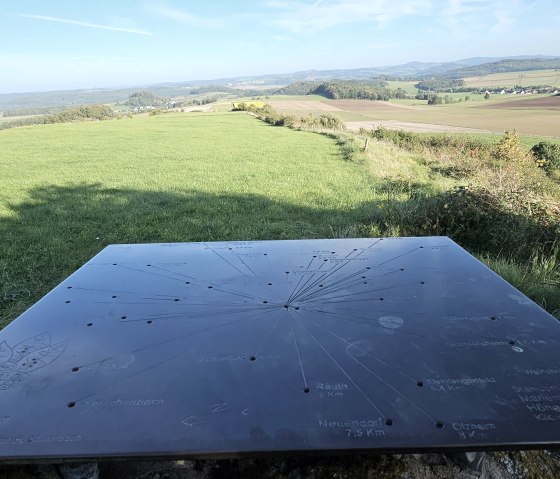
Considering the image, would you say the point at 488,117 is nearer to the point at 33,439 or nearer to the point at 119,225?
the point at 119,225

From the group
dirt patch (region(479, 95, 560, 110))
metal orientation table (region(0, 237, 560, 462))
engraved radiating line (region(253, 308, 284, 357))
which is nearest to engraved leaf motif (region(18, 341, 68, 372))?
metal orientation table (region(0, 237, 560, 462))

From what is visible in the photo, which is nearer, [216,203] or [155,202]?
[216,203]

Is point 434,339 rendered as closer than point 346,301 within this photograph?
Yes

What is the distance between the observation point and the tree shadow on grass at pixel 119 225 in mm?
5508

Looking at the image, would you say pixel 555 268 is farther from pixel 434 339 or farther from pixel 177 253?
pixel 177 253

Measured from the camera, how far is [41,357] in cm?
202

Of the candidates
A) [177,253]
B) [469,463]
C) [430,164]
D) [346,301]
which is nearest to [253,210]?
[177,253]

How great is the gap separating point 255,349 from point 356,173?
11.8 m

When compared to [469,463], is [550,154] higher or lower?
lower

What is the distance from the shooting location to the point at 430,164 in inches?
632

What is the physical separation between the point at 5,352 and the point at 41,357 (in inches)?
8.2

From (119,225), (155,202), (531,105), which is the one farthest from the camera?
(531,105)

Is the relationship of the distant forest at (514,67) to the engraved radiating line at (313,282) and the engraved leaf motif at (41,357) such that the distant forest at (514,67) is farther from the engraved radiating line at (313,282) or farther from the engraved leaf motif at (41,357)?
the engraved leaf motif at (41,357)

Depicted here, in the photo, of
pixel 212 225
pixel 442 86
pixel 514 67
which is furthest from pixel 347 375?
pixel 514 67
